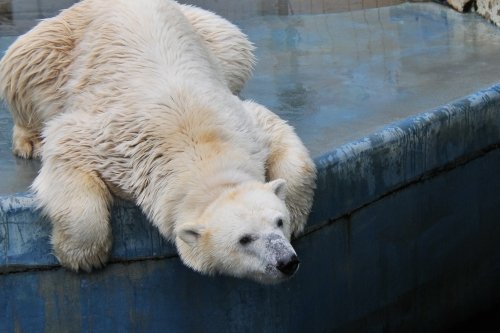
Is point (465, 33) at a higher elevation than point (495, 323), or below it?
higher

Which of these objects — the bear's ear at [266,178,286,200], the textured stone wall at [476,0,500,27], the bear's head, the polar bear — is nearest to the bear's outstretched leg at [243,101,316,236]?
the polar bear

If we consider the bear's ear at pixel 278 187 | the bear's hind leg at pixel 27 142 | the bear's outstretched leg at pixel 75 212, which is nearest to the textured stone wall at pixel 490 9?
the bear's hind leg at pixel 27 142

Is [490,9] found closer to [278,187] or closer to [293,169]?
[293,169]

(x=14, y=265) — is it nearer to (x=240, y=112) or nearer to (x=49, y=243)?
(x=49, y=243)

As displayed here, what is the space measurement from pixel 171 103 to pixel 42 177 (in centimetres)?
57

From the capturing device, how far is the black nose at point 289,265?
12.2 ft

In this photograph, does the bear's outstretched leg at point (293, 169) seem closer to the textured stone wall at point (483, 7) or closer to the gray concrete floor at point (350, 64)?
the gray concrete floor at point (350, 64)

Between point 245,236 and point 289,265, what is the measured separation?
180 millimetres

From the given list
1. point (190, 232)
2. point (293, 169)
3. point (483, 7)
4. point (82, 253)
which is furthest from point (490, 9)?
point (190, 232)

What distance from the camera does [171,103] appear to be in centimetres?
435

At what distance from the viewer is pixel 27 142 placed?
513 centimetres

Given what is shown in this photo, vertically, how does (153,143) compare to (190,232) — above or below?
above

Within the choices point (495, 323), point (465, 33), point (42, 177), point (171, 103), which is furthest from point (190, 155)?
point (465, 33)

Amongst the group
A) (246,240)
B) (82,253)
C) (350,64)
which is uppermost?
(246,240)
